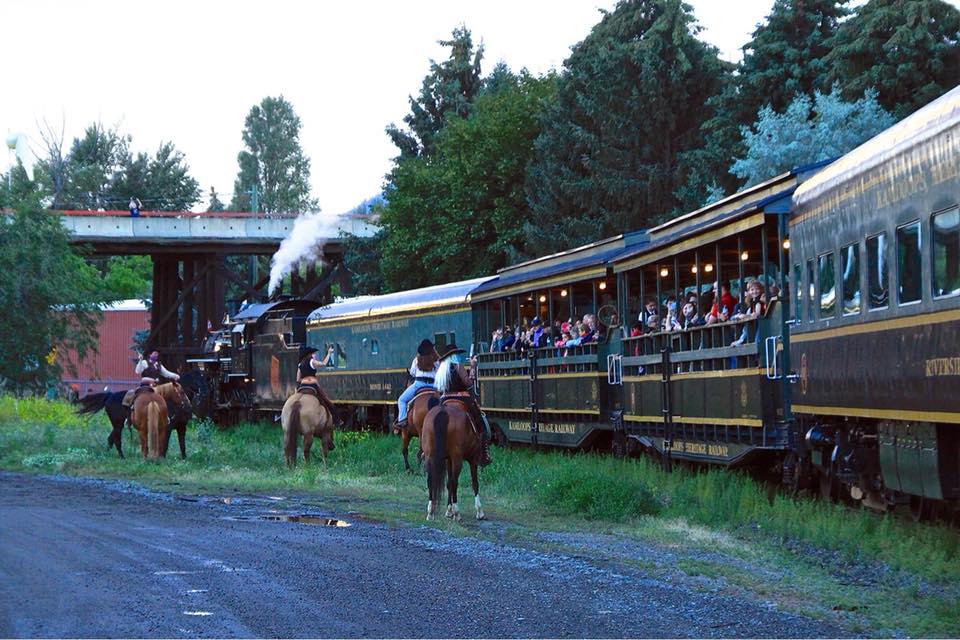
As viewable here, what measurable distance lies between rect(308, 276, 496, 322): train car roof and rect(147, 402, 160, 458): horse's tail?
6.52m

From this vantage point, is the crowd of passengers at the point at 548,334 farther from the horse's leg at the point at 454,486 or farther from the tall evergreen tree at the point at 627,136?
the tall evergreen tree at the point at 627,136

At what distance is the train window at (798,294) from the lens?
16.7m

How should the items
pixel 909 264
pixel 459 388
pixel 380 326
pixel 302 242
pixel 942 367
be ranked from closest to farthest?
1. pixel 942 367
2. pixel 909 264
3. pixel 459 388
4. pixel 380 326
5. pixel 302 242

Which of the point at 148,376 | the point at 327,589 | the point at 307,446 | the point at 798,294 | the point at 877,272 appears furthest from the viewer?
the point at 148,376

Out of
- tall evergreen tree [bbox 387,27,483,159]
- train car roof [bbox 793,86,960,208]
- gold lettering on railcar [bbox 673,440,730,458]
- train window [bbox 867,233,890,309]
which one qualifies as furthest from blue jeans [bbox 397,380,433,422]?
tall evergreen tree [bbox 387,27,483,159]

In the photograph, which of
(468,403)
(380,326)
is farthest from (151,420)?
(468,403)

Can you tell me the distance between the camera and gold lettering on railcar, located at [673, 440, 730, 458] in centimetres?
1873

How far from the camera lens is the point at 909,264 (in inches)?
520

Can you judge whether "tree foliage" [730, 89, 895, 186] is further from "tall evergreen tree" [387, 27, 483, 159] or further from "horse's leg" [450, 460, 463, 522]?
"tall evergreen tree" [387, 27, 483, 159]

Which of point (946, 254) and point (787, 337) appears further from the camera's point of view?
point (787, 337)

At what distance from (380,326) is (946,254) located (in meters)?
24.9

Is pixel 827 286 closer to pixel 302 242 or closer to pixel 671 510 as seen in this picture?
pixel 671 510

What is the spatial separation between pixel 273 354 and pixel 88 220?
2889cm

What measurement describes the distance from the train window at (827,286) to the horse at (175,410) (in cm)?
1629
